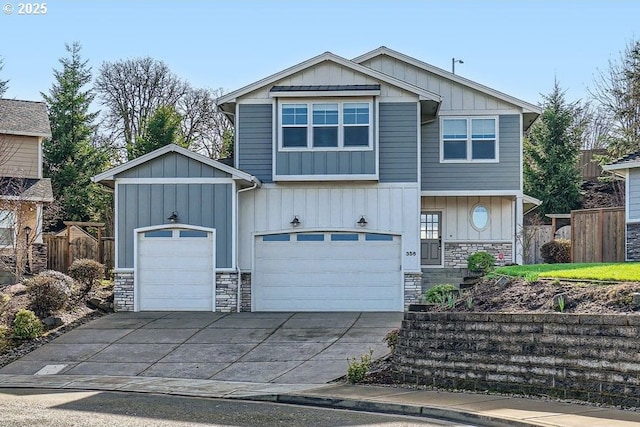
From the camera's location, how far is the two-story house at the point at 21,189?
26.7 metres

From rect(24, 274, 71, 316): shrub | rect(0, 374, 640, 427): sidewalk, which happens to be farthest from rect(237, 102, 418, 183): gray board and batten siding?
rect(0, 374, 640, 427): sidewalk

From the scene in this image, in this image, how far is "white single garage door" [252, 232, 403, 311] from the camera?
24.3 m

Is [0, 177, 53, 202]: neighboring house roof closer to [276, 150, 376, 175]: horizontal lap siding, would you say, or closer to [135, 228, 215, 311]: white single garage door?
[135, 228, 215, 311]: white single garage door

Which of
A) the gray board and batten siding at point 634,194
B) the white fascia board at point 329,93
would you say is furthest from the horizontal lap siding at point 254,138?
the gray board and batten siding at point 634,194

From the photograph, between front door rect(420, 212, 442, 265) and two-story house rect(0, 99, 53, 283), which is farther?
front door rect(420, 212, 442, 265)

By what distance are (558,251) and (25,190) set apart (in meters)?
16.6

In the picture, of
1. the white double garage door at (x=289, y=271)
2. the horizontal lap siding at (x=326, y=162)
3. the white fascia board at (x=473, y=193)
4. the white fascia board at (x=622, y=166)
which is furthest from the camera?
the white fascia board at (x=473, y=193)

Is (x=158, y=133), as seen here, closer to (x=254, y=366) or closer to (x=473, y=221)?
(x=473, y=221)

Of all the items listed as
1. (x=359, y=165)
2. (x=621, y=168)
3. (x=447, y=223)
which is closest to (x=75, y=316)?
(x=359, y=165)

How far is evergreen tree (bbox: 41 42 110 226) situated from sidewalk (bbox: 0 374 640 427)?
69.9ft

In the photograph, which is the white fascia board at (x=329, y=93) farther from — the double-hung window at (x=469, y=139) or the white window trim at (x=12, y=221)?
the white window trim at (x=12, y=221)

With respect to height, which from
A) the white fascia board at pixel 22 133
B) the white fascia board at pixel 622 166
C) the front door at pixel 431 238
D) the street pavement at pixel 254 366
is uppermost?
the white fascia board at pixel 22 133

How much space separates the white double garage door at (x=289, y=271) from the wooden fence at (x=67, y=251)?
5997 millimetres

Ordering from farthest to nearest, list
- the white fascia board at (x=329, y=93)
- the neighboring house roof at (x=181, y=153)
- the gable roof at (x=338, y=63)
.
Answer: the gable roof at (x=338, y=63)
the white fascia board at (x=329, y=93)
the neighboring house roof at (x=181, y=153)
